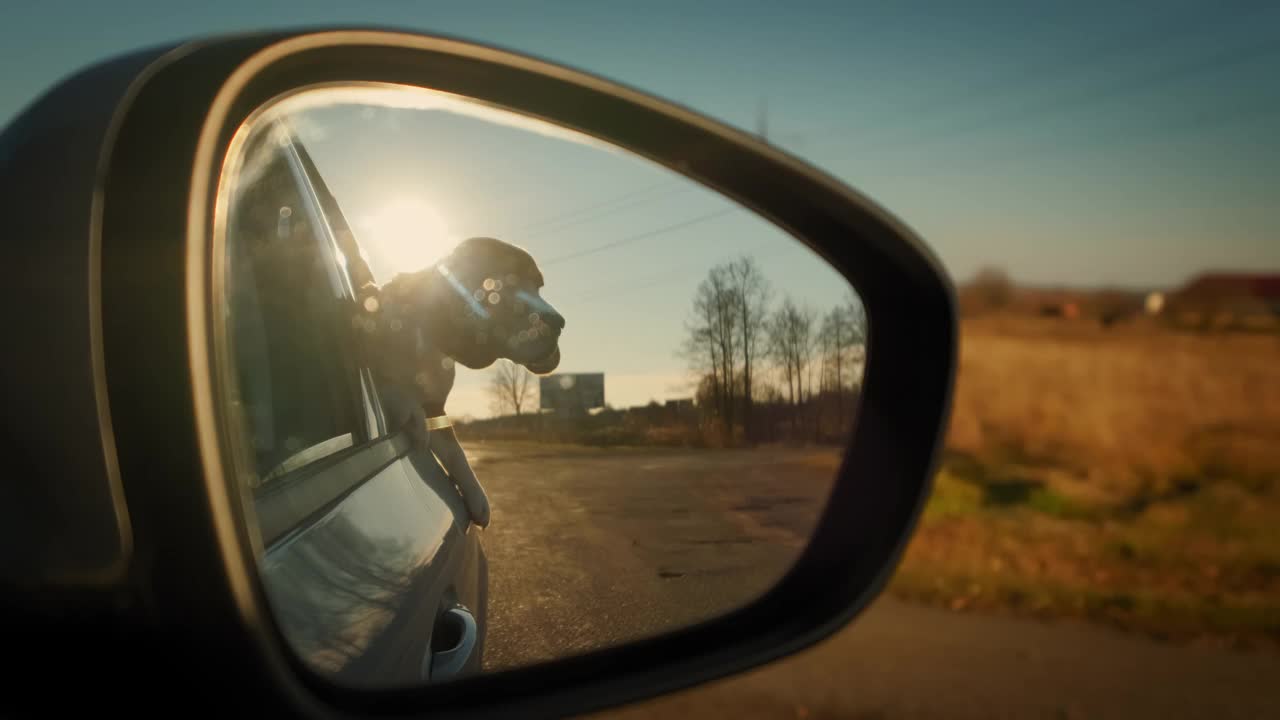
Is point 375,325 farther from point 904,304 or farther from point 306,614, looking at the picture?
point 904,304

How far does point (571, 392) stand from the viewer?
1445 mm

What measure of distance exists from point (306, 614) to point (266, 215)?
62 centimetres

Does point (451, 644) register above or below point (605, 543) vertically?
below

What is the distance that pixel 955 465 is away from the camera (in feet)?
46.7

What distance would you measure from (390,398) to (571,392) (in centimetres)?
48

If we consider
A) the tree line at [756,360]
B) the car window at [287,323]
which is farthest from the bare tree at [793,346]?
the car window at [287,323]

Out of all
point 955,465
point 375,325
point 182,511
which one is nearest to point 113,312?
point 182,511

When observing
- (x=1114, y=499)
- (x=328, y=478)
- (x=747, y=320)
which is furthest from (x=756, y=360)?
(x=1114, y=499)

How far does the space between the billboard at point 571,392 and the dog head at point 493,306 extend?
2cm

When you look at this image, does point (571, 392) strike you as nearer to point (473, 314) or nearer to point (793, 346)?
point (473, 314)

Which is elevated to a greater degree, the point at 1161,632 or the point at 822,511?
the point at 822,511

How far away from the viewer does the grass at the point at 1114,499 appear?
6.98 metres

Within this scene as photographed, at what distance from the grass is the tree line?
16.7 ft

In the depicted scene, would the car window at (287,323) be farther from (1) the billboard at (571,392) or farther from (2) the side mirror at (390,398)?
(1) the billboard at (571,392)
